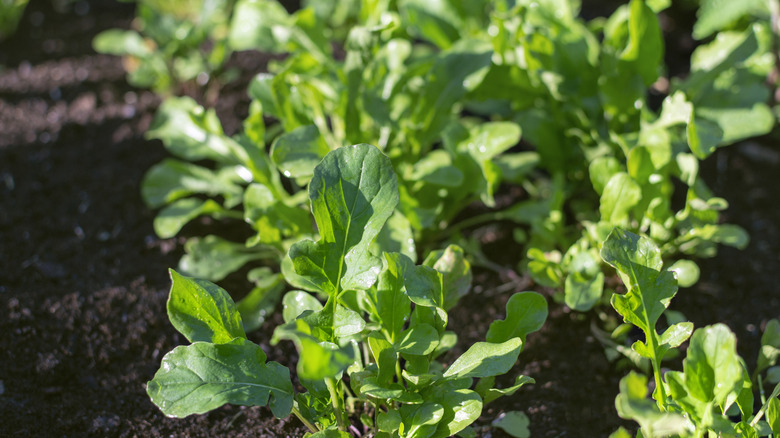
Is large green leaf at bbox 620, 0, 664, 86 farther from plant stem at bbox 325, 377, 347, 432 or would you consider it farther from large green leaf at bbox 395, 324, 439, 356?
plant stem at bbox 325, 377, 347, 432

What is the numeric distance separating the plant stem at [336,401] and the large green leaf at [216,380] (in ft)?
0.25

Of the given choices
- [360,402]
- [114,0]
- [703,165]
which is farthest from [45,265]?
[703,165]

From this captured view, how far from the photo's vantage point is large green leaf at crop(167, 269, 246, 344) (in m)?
1.29

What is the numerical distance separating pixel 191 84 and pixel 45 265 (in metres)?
0.96

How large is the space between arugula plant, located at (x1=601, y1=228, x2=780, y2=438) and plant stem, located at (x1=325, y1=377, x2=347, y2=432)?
52 cm

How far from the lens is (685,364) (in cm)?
120

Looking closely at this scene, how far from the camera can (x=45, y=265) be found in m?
1.78

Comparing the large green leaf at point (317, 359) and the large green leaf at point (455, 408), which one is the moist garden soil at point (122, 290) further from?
the large green leaf at point (317, 359)

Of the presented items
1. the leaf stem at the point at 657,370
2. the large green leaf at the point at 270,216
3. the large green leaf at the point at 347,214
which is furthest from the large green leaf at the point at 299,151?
the leaf stem at the point at 657,370

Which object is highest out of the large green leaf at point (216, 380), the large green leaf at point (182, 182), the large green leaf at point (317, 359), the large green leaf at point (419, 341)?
the large green leaf at point (317, 359)

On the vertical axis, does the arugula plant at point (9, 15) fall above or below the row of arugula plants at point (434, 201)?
below

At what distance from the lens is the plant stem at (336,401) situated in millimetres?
1284

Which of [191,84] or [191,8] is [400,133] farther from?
[191,8]

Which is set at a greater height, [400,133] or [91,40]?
[400,133]
